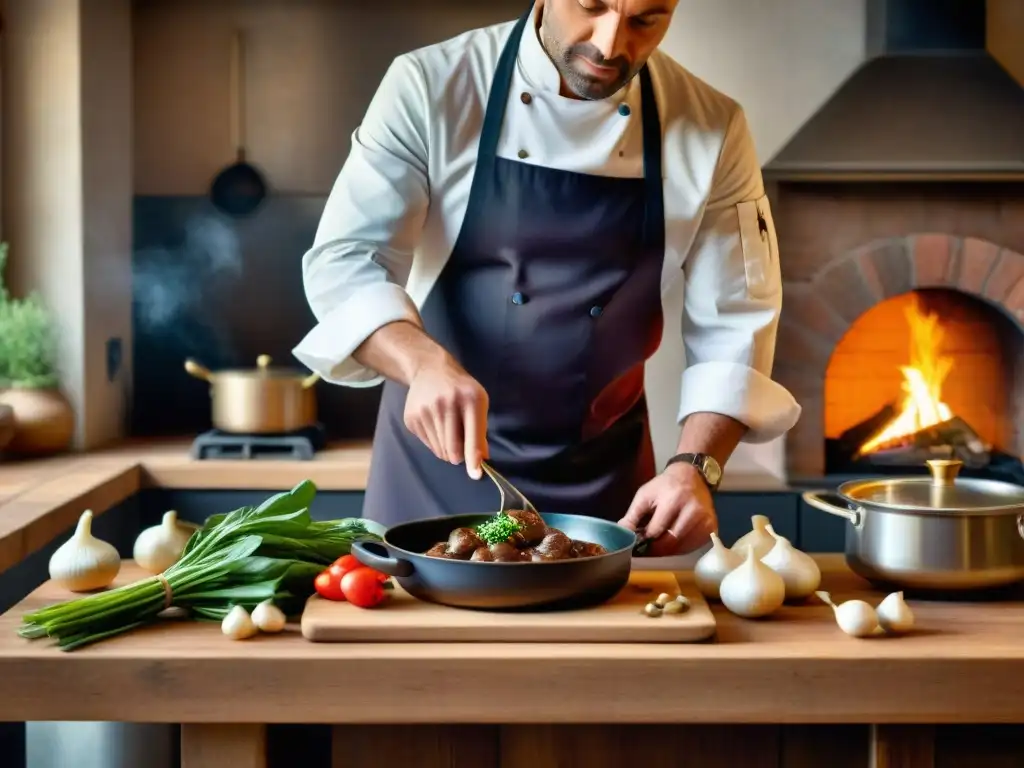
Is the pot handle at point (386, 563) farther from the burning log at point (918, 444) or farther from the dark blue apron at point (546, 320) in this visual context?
the burning log at point (918, 444)

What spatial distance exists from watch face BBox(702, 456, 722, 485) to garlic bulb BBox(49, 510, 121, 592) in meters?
0.77

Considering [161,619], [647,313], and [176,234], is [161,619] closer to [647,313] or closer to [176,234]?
[647,313]

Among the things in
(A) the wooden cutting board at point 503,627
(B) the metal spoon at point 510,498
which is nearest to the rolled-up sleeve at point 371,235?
(B) the metal spoon at point 510,498

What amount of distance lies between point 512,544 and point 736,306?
0.73m

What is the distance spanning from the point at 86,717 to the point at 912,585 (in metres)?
0.89

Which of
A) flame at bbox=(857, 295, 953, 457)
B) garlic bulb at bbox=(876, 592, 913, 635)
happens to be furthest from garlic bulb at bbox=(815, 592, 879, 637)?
flame at bbox=(857, 295, 953, 457)

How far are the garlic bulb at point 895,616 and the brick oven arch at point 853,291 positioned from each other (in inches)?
74.2

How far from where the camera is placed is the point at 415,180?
1.83 meters

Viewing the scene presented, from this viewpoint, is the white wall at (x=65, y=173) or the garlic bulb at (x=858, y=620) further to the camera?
the white wall at (x=65, y=173)

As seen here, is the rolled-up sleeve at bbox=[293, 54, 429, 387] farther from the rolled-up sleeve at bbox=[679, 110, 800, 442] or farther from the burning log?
the burning log

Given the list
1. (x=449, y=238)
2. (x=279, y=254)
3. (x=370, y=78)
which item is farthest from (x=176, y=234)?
(x=449, y=238)

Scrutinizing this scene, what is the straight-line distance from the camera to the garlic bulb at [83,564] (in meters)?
1.41

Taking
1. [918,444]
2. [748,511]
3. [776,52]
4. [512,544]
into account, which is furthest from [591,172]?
[918,444]

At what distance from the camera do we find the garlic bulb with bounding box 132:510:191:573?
1492mm
